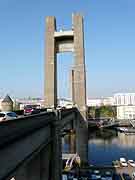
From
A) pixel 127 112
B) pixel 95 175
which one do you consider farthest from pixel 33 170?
pixel 127 112

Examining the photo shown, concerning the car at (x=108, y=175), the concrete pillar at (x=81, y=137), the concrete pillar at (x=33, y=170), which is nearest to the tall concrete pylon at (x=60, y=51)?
the concrete pillar at (x=81, y=137)

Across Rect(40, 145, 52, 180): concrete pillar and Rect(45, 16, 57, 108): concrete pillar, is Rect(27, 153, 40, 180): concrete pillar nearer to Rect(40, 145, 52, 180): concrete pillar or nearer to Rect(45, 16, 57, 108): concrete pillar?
Rect(40, 145, 52, 180): concrete pillar

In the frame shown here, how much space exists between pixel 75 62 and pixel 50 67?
12.7 ft

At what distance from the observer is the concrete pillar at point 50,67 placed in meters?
38.5

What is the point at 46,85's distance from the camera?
39.1 metres

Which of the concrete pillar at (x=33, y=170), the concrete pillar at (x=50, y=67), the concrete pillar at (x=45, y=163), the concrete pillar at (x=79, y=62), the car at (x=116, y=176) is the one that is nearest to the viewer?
the concrete pillar at (x=33, y=170)

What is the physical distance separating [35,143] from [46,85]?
86.5ft

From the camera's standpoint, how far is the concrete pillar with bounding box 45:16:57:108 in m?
38.5

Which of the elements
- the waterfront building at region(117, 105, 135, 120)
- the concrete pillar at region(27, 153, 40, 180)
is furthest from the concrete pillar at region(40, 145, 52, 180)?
the waterfront building at region(117, 105, 135, 120)

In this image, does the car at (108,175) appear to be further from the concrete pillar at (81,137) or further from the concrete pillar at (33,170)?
the concrete pillar at (33,170)

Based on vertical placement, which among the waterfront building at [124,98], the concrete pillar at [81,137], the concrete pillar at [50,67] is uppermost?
the concrete pillar at [50,67]

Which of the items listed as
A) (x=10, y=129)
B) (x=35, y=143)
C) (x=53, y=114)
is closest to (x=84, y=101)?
(x=53, y=114)

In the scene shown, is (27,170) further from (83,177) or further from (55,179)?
(83,177)

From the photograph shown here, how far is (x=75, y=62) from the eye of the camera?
40094 mm
